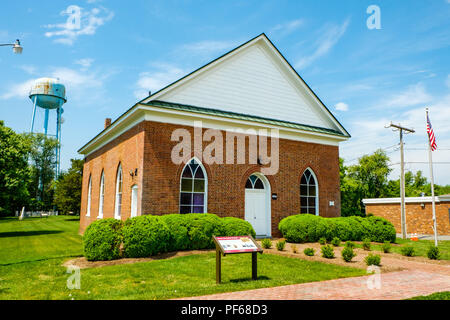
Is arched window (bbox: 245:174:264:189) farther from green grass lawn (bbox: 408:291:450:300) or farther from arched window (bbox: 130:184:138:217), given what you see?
green grass lawn (bbox: 408:291:450:300)

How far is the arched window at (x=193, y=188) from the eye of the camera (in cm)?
1409

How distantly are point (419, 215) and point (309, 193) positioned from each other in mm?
16260

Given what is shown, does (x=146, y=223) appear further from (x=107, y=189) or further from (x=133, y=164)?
(x=107, y=189)

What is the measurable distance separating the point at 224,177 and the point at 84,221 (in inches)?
525

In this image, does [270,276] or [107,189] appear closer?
[270,276]

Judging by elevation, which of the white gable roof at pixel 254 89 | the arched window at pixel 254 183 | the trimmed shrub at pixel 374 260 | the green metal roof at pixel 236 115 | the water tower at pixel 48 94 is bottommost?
the trimmed shrub at pixel 374 260

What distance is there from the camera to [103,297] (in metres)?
6.50

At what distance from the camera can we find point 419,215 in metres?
28.5

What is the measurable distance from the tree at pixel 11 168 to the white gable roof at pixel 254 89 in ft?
49.1

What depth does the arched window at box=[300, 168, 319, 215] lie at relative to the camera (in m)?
17.6

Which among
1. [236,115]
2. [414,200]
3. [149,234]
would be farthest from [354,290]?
[414,200]

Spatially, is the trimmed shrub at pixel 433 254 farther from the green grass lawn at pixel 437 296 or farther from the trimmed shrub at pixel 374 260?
the green grass lawn at pixel 437 296

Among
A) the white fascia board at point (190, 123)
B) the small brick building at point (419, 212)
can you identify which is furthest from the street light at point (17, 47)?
the small brick building at point (419, 212)
